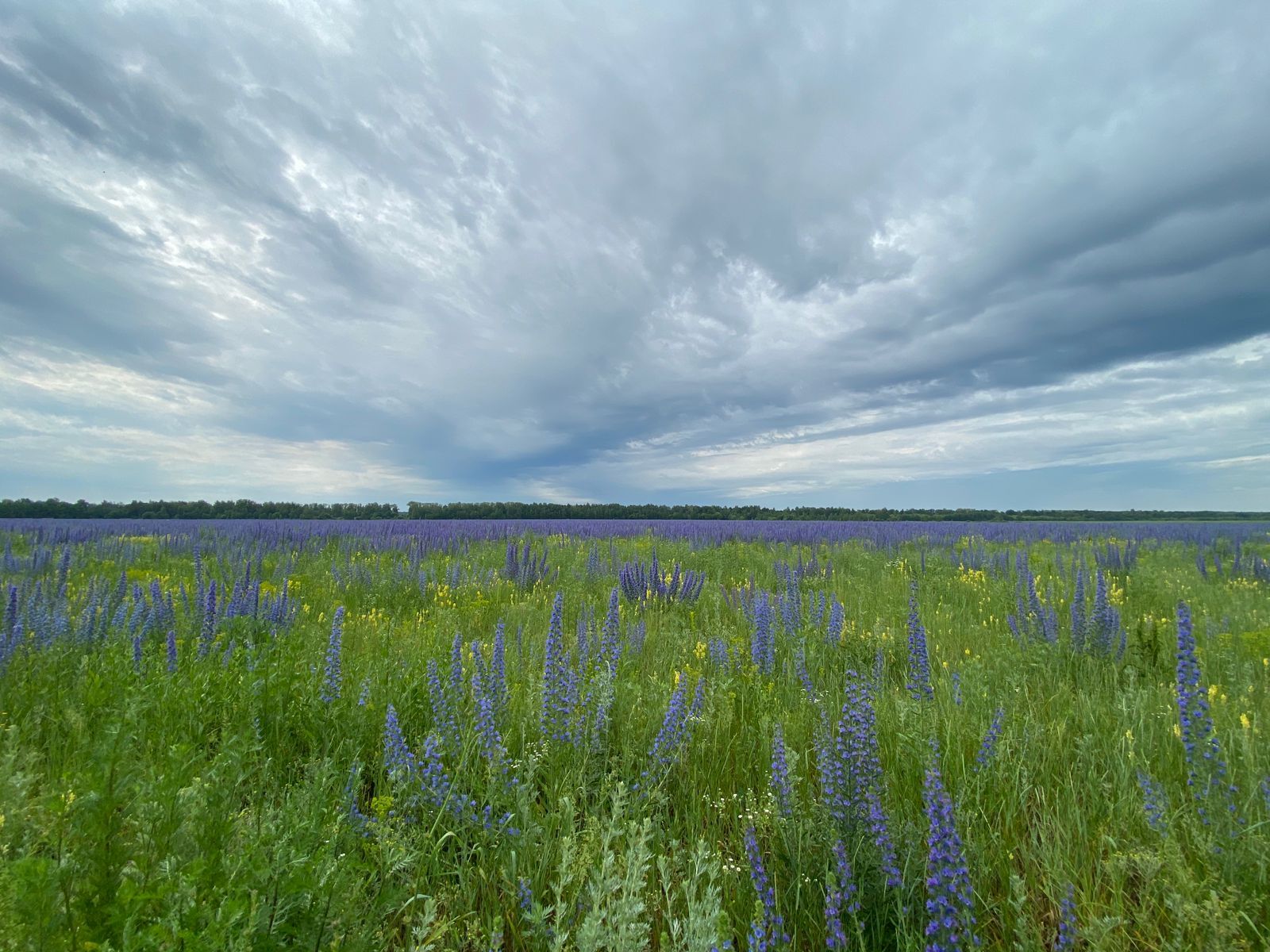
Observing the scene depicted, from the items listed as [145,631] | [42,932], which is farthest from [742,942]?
[145,631]

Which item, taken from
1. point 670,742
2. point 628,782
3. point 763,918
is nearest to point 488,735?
point 628,782

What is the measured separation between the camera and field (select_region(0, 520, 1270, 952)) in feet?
5.01

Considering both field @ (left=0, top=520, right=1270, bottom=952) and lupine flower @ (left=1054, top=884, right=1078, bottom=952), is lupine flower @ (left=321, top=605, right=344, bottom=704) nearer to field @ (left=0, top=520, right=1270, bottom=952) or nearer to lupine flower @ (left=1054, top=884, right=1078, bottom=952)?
field @ (left=0, top=520, right=1270, bottom=952)

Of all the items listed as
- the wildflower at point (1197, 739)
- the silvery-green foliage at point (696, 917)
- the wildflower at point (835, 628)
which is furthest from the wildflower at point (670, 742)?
the wildflower at point (835, 628)

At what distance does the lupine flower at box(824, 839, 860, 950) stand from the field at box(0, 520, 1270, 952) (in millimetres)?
16

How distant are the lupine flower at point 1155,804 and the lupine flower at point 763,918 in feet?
4.78

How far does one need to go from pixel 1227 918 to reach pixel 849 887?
1101 millimetres

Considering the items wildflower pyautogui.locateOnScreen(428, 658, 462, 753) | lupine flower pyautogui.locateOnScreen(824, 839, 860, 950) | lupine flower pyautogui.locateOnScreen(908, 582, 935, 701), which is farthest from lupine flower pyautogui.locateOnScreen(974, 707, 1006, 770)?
wildflower pyautogui.locateOnScreen(428, 658, 462, 753)

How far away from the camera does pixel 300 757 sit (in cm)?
270

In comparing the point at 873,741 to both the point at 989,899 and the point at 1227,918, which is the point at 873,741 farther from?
the point at 1227,918

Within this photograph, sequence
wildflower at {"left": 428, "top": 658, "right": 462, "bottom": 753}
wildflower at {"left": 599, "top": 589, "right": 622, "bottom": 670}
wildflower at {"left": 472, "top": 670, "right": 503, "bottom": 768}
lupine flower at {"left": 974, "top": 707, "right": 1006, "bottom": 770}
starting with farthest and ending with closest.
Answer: wildflower at {"left": 599, "top": 589, "right": 622, "bottom": 670} → wildflower at {"left": 428, "top": 658, "right": 462, "bottom": 753} → lupine flower at {"left": 974, "top": 707, "right": 1006, "bottom": 770} → wildflower at {"left": 472, "top": 670, "right": 503, "bottom": 768}

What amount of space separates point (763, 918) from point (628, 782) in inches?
40.4

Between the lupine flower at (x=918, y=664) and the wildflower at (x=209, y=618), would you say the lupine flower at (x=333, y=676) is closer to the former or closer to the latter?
the wildflower at (x=209, y=618)

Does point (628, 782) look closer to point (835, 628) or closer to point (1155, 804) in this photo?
point (1155, 804)
